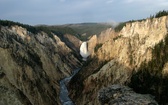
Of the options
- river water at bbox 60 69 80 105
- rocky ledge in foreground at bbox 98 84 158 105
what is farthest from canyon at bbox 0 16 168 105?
river water at bbox 60 69 80 105

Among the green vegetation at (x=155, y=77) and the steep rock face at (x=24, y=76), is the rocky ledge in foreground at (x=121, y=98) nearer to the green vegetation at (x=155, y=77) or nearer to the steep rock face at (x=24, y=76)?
the green vegetation at (x=155, y=77)

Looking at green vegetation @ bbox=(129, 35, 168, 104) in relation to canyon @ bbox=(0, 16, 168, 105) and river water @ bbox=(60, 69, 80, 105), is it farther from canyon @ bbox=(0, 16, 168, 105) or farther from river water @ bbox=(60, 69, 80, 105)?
river water @ bbox=(60, 69, 80, 105)

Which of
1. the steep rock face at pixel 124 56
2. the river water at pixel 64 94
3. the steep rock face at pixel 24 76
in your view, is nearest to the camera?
the steep rock face at pixel 24 76

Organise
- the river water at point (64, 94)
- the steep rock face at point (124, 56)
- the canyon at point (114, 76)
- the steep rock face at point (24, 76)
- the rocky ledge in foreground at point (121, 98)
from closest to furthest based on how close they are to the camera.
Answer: the rocky ledge in foreground at point (121, 98) → the steep rock face at point (24, 76) → the canyon at point (114, 76) → the steep rock face at point (124, 56) → the river water at point (64, 94)

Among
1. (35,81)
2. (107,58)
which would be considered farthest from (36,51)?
(35,81)

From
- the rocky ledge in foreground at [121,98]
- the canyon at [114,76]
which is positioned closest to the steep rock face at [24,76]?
the canyon at [114,76]

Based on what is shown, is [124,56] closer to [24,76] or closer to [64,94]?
[24,76]
